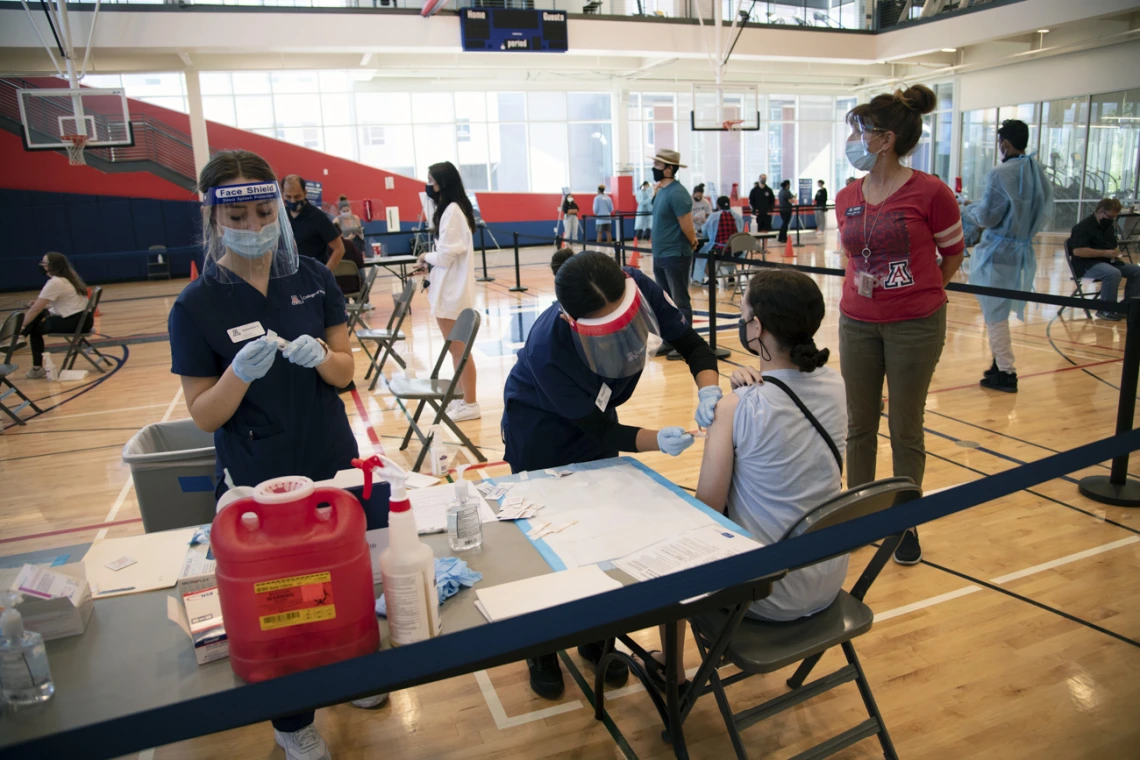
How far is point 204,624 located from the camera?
1.45 meters

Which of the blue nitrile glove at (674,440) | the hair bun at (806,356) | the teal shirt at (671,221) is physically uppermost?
the teal shirt at (671,221)

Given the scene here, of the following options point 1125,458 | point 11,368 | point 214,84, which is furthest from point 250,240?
point 214,84

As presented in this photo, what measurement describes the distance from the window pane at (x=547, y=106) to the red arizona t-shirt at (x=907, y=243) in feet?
62.7

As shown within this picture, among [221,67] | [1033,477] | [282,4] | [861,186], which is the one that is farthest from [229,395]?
[221,67]

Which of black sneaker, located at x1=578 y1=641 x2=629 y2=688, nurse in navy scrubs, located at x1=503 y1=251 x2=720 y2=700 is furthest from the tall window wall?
black sneaker, located at x1=578 y1=641 x2=629 y2=688

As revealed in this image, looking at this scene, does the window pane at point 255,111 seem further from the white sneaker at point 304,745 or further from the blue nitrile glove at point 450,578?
the blue nitrile glove at point 450,578

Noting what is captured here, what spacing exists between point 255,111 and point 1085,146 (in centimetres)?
1868

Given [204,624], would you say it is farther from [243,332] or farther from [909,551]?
[909,551]

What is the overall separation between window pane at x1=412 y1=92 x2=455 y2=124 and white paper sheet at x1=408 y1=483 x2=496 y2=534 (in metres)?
19.0

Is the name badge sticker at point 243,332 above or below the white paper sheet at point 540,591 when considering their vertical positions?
above

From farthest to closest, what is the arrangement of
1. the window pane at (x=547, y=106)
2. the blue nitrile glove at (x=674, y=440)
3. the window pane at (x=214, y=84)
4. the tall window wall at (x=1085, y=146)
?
the window pane at (x=547, y=106) < the window pane at (x=214, y=84) < the tall window wall at (x=1085, y=146) < the blue nitrile glove at (x=674, y=440)

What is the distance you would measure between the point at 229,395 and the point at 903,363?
7.88 ft

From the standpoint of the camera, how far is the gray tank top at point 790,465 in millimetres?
1920

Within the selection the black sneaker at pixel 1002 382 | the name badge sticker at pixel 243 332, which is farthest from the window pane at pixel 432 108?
the name badge sticker at pixel 243 332
